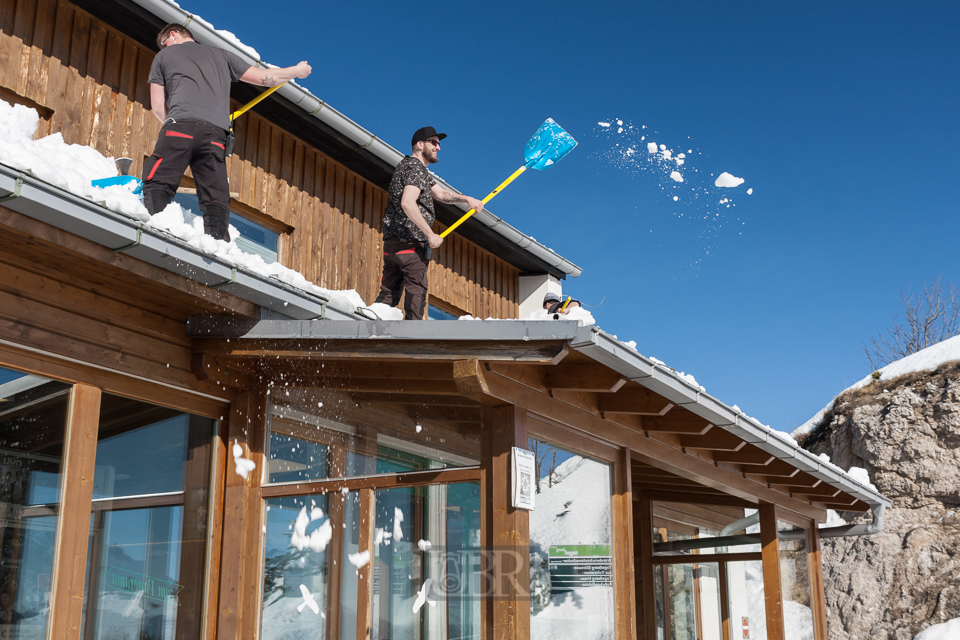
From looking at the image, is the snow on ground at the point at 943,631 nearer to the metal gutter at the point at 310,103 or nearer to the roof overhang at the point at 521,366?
the roof overhang at the point at 521,366

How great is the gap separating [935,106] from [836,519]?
25649mm

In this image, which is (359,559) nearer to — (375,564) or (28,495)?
(375,564)

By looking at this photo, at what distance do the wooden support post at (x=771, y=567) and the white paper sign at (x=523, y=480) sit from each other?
16.1ft

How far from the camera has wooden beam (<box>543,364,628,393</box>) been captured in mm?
4945

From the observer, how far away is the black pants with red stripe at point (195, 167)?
15.8ft

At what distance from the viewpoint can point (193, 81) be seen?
5.11 m

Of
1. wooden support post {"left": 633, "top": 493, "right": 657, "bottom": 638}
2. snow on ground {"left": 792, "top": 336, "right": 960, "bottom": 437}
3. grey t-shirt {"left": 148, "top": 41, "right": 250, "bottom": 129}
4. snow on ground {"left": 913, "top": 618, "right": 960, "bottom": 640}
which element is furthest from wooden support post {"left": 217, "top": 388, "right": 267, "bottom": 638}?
snow on ground {"left": 792, "top": 336, "right": 960, "bottom": 437}

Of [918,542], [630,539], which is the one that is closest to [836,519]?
[918,542]

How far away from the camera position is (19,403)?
165 inches

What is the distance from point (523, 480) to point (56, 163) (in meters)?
2.80

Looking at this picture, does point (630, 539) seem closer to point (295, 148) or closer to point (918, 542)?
point (295, 148)

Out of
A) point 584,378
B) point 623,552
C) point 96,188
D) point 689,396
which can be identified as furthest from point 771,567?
point 96,188

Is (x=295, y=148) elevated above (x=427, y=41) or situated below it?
below

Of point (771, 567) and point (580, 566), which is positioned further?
point (771, 567)
